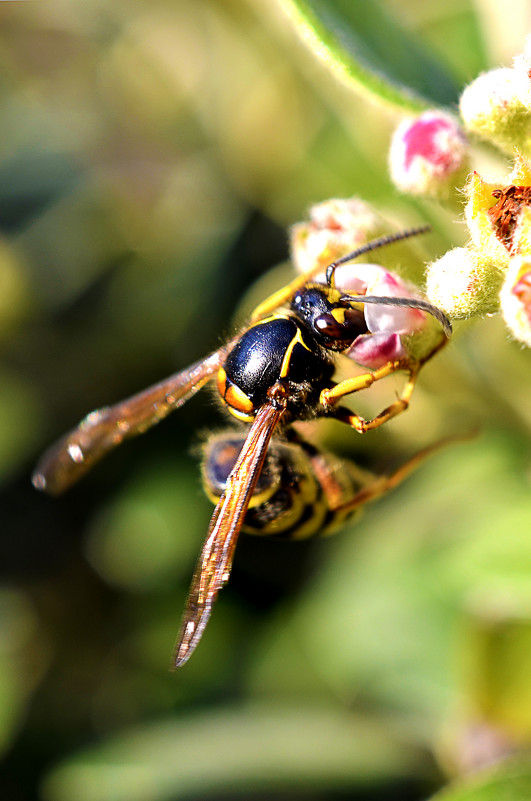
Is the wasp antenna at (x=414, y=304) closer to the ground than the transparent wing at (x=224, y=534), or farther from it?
farther from it

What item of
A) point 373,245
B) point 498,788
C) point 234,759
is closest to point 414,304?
point 373,245

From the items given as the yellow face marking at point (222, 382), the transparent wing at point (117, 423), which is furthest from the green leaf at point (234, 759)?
the yellow face marking at point (222, 382)

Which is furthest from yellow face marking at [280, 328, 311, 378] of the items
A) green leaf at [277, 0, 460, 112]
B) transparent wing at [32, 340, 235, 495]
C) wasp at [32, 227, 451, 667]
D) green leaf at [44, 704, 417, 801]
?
green leaf at [44, 704, 417, 801]

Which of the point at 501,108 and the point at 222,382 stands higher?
the point at 501,108

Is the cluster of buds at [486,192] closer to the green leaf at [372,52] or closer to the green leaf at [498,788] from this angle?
the green leaf at [372,52]

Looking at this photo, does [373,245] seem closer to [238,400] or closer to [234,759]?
A: [238,400]

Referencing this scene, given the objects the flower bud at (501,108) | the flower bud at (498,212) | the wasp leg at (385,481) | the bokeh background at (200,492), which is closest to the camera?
the flower bud at (498,212)

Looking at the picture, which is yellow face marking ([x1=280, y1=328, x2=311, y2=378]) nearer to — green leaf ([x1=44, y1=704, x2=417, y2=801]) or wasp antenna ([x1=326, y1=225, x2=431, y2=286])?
wasp antenna ([x1=326, y1=225, x2=431, y2=286])

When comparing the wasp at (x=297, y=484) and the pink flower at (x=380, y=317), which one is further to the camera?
the wasp at (x=297, y=484)
